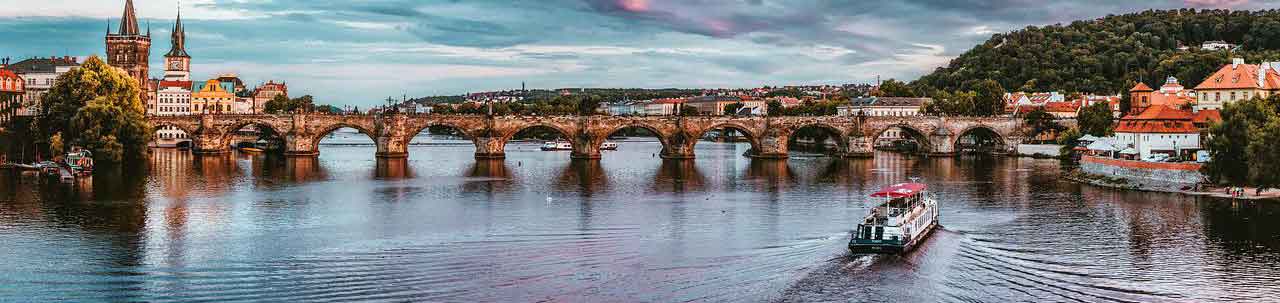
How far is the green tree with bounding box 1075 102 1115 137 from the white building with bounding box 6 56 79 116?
7894 cm

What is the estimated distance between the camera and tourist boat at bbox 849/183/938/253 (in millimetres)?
32562

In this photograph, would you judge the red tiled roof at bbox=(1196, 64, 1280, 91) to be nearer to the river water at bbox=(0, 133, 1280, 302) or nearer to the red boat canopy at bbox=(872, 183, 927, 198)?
the river water at bbox=(0, 133, 1280, 302)

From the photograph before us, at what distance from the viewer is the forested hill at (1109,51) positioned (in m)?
149

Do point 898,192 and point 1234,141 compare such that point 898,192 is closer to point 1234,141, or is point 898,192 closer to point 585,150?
point 1234,141

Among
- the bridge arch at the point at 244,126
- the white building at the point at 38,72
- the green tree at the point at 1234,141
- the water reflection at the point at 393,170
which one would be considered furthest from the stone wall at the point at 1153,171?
the white building at the point at 38,72

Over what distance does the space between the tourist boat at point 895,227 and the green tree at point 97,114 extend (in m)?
55.3

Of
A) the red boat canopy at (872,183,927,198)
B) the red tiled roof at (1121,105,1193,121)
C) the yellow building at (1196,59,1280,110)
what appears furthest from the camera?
the yellow building at (1196,59,1280,110)

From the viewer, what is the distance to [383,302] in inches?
1010

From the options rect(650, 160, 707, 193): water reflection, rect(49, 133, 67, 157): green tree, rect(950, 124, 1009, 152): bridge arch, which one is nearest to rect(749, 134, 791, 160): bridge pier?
rect(650, 160, 707, 193): water reflection

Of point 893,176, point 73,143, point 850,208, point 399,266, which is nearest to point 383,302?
point 399,266

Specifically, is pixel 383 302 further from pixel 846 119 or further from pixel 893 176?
pixel 846 119

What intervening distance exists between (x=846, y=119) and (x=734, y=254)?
207 ft

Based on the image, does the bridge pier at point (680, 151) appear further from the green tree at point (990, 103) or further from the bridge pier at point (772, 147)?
the green tree at point (990, 103)

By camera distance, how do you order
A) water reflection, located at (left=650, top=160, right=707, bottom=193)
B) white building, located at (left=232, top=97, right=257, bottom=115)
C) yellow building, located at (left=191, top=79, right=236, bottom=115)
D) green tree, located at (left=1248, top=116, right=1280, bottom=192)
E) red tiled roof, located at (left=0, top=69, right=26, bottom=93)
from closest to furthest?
green tree, located at (left=1248, top=116, right=1280, bottom=192), water reflection, located at (left=650, top=160, right=707, bottom=193), red tiled roof, located at (left=0, top=69, right=26, bottom=93), yellow building, located at (left=191, top=79, right=236, bottom=115), white building, located at (left=232, top=97, right=257, bottom=115)
